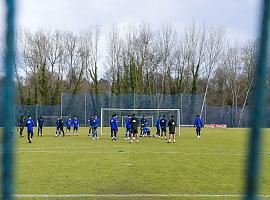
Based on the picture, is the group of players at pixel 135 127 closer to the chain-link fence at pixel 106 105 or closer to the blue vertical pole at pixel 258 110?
the chain-link fence at pixel 106 105

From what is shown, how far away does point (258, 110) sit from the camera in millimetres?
1328

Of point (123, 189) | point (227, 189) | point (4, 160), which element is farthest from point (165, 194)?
point (4, 160)

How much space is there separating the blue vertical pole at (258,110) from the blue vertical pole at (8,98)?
2.52ft

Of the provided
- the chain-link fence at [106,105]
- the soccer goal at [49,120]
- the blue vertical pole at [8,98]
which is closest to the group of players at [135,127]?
the chain-link fence at [106,105]

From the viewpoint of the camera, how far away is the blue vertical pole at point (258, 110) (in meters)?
1.33

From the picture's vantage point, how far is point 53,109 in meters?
60.4

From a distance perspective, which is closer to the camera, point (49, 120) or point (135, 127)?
point (135, 127)

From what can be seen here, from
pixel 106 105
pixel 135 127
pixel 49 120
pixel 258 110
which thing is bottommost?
pixel 49 120

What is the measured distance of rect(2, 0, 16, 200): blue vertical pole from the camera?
54.9 inches

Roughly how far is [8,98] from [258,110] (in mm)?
812

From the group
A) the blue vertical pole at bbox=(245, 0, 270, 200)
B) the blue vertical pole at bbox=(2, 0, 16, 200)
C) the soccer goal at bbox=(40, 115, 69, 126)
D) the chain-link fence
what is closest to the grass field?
the blue vertical pole at bbox=(245, 0, 270, 200)

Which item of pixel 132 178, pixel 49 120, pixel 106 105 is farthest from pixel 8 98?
pixel 49 120

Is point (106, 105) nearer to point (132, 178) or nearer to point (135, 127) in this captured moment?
point (135, 127)

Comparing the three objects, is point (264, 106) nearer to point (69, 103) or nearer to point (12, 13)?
point (12, 13)
